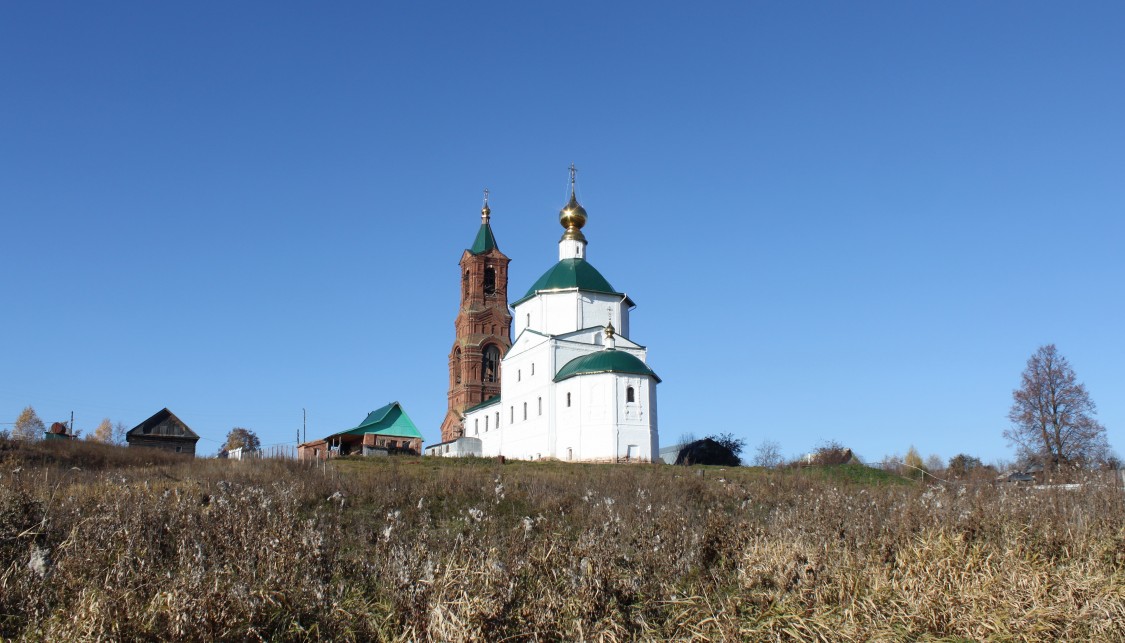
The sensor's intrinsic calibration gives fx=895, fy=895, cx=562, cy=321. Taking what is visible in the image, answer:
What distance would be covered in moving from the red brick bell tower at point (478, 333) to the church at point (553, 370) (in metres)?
0.06

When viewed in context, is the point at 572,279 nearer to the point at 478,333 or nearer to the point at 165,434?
the point at 478,333

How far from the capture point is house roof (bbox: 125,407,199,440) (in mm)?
47225

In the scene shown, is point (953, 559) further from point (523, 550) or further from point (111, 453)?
point (111, 453)

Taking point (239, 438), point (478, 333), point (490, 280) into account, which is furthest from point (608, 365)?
point (239, 438)

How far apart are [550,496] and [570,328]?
23.8 m

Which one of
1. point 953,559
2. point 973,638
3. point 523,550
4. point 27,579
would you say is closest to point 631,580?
point 523,550

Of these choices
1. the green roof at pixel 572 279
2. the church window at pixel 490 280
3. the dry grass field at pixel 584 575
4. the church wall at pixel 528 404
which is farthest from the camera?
the church window at pixel 490 280

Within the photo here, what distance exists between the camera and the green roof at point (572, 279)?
3978 centimetres

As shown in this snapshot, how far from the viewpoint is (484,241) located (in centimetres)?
5222

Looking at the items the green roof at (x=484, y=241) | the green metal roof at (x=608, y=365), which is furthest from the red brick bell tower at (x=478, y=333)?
the green metal roof at (x=608, y=365)

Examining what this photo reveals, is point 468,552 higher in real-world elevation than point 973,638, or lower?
higher

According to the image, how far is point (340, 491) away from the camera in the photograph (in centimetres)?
1527

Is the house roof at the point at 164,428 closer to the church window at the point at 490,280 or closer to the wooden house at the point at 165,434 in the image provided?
the wooden house at the point at 165,434

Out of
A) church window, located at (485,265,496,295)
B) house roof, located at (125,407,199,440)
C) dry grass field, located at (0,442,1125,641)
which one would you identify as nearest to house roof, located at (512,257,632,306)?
church window, located at (485,265,496,295)
